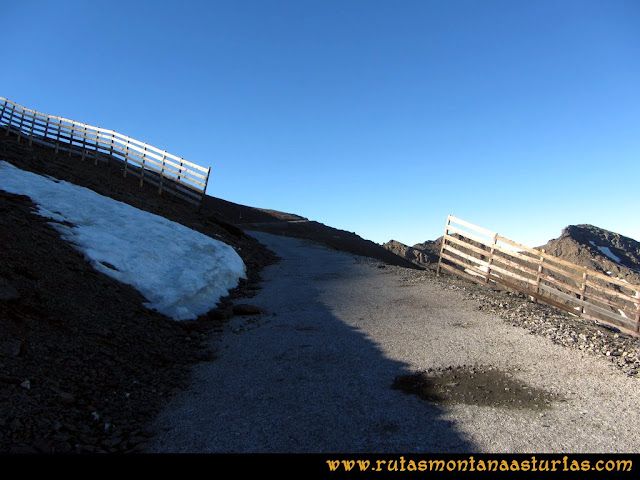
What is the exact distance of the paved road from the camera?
4234 millimetres

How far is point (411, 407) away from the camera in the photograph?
4.98 metres

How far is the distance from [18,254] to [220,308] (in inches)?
169

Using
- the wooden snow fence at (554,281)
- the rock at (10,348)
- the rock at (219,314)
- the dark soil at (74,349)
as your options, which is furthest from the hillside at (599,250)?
the rock at (10,348)

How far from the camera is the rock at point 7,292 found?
5979mm

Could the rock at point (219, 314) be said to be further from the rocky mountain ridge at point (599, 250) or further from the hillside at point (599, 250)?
the hillside at point (599, 250)

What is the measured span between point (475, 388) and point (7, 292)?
6.79 metres

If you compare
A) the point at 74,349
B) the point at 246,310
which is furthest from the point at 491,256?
the point at 74,349

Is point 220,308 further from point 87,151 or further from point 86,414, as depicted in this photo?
point 87,151

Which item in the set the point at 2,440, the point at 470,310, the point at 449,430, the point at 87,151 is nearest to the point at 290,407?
the point at 449,430

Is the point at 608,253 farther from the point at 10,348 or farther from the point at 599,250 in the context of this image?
the point at 10,348

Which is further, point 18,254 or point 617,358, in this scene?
point 18,254

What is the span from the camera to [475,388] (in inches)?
220

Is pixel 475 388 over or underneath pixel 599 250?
underneath

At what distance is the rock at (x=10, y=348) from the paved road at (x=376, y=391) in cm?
197
